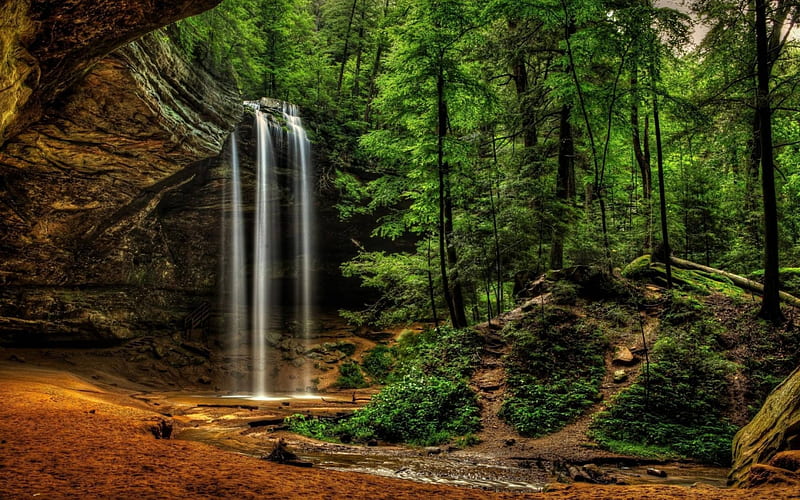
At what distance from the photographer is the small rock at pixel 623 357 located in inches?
315

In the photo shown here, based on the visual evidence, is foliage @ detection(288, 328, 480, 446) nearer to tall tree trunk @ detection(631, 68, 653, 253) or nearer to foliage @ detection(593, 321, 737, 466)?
foliage @ detection(593, 321, 737, 466)

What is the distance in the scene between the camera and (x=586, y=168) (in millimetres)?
13742

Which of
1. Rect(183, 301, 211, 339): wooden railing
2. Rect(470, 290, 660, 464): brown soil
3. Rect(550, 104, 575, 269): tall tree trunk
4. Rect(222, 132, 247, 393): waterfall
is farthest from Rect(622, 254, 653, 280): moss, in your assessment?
Rect(183, 301, 211, 339): wooden railing

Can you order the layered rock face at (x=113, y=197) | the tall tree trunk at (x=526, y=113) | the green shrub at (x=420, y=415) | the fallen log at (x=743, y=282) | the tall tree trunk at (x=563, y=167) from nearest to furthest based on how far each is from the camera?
the green shrub at (x=420, y=415) < the fallen log at (x=743, y=282) < the tall tree trunk at (x=563, y=167) < the tall tree trunk at (x=526, y=113) < the layered rock face at (x=113, y=197)

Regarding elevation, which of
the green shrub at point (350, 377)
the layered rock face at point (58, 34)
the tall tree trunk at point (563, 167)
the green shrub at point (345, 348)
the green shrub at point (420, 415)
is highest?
the layered rock face at point (58, 34)

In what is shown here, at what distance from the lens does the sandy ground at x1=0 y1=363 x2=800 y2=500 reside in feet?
8.88

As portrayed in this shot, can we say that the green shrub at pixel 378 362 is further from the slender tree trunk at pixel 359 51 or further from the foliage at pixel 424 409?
the slender tree trunk at pixel 359 51

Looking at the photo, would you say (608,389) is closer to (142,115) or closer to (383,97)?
(383,97)

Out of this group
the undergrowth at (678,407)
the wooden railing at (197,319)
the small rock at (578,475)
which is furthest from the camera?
the wooden railing at (197,319)

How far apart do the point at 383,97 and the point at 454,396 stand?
808 cm

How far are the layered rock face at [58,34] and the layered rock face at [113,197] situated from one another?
2.13 m

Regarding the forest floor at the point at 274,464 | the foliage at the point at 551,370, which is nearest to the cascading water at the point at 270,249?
the forest floor at the point at 274,464

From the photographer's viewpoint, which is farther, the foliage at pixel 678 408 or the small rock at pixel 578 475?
the foliage at pixel 678 408

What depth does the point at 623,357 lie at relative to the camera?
809cm
